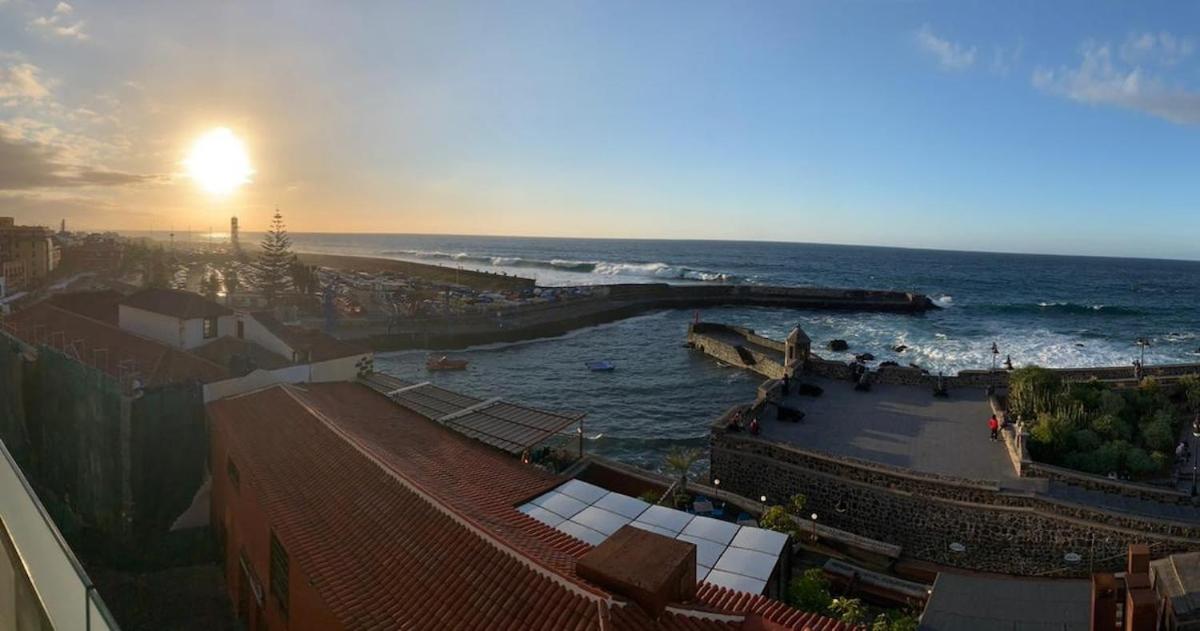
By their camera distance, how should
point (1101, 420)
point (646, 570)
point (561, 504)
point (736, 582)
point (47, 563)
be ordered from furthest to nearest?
1. point (1101, 420)
2. point (561, 504)
3. point (736, 582)
4. point (646, 570)
5. point (47, 563)

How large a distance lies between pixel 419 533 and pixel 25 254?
67.0 meters

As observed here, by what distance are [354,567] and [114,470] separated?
32.2ft

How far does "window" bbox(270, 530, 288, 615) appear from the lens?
1025 cm

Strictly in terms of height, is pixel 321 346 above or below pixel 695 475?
above

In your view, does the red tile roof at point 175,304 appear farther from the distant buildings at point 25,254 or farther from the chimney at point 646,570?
the distant buildings at point 25,254

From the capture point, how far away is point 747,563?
1010cm

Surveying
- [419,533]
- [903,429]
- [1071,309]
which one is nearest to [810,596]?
[419,533]

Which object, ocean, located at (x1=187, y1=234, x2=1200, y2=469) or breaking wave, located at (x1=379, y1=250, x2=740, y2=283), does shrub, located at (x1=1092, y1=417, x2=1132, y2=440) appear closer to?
ocean, located at (x1=187, y1=234, x2=1200, y2=469)

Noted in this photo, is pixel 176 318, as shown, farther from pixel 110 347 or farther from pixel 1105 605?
pixel 1105 605

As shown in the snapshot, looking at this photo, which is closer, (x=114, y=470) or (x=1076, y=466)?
(x=114, y=470)

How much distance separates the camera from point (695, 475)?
74.0ft

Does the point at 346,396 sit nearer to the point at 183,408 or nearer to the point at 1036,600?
the point at 183,408

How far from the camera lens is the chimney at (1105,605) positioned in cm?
660

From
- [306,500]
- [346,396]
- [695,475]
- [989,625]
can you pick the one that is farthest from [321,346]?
[989,625]
